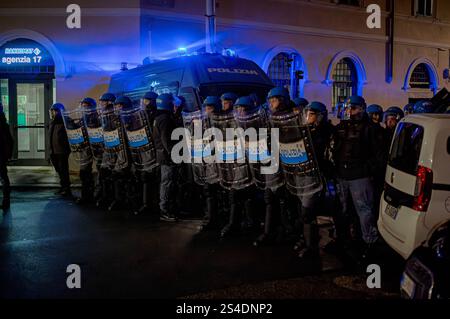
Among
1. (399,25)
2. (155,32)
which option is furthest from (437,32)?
(155,32)

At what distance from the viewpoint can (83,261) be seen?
611cm

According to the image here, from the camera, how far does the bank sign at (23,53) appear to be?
14758mm

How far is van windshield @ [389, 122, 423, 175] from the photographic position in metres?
4.84

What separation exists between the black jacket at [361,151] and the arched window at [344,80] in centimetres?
1289

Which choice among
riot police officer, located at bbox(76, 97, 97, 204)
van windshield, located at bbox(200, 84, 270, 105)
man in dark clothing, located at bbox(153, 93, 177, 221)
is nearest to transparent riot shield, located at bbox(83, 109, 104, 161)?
riot police officer, located at bbox(76, 97, 97, 204)

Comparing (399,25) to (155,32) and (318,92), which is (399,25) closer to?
(318,92)

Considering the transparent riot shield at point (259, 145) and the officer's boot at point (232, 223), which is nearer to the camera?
the transparent riot shield at point (259, 145)

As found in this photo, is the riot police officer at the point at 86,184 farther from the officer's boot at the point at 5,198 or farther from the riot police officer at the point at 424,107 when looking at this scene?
the riot police officer at the point at 424,107

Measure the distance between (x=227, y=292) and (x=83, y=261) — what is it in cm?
205

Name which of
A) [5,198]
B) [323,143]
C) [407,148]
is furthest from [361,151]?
[5,198]

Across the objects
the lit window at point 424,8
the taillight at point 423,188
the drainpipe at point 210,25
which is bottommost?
the taillight at point 423,188

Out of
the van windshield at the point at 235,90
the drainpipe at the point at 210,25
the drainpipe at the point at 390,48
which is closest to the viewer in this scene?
the van windshield at the point at 235,90

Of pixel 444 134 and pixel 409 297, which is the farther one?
pixel 444 134

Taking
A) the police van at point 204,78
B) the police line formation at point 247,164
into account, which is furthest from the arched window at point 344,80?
the police line formation at point 247,164
